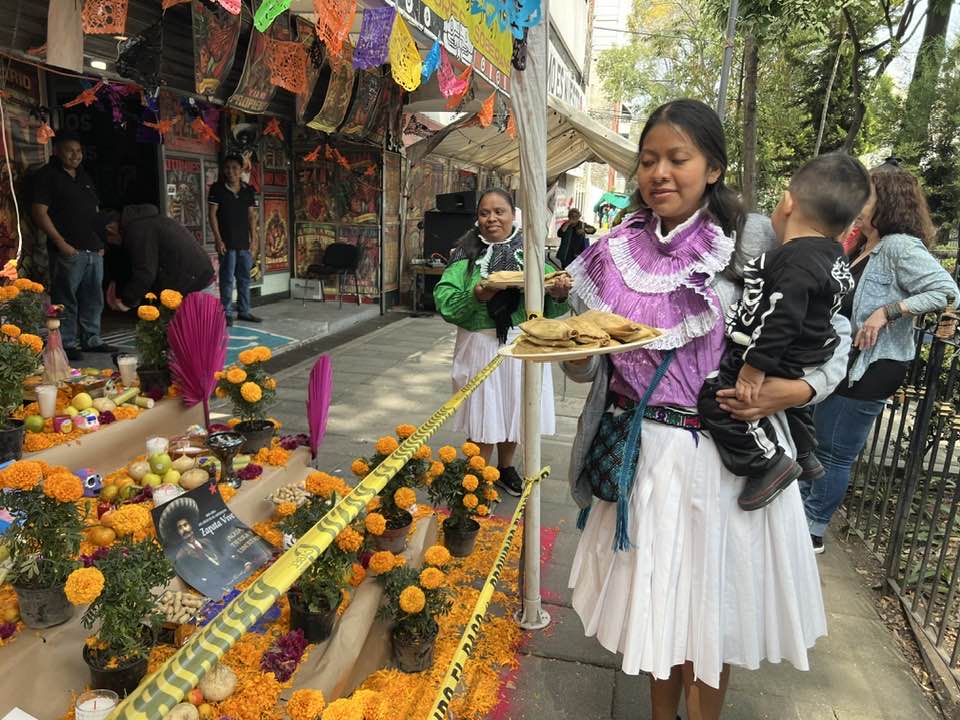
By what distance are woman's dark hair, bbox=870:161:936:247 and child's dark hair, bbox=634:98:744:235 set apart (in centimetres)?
185

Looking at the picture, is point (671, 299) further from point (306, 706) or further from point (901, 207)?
point (901, 207)

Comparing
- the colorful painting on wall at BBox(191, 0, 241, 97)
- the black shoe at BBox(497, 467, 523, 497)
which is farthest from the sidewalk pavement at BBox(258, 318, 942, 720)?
the colorful painting on wall at BBox(191, 0, 241, 97)

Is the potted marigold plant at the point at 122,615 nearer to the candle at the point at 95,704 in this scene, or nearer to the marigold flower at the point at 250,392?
Result: the candle at the point at 95,704

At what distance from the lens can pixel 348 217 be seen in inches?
399

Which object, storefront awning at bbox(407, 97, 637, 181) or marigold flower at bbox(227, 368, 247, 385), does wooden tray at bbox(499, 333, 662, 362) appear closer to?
marigold flower at bbox(227, 368, 247, 385)

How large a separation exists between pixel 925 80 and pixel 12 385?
16124 mm

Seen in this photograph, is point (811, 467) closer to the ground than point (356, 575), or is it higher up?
higher up

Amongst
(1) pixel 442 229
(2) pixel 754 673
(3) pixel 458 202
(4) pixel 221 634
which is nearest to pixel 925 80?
(3) pixel 458 202

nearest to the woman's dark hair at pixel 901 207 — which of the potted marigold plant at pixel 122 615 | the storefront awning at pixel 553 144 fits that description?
the potted marigold plant at pixel 122 615

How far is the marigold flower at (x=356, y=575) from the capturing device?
2.50m

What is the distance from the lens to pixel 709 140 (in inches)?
64.1

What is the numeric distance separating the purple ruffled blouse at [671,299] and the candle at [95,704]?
1618 millimetres

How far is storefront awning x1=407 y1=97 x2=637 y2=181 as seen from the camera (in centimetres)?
964

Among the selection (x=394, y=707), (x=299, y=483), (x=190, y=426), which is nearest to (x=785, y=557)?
(x=394, y=707)
